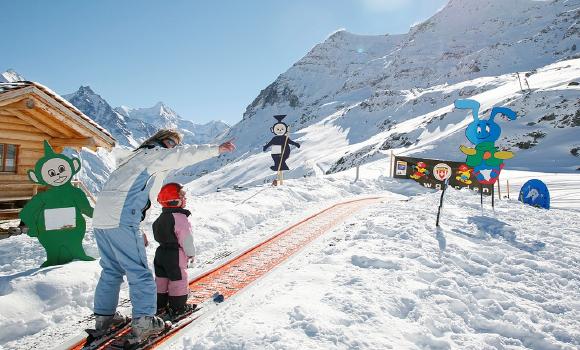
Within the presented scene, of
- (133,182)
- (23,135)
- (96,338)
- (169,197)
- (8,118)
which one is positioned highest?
(8,118)

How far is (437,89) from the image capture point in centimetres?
8600

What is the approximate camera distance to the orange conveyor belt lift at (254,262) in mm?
5094

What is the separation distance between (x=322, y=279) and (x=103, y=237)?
8.50 ft

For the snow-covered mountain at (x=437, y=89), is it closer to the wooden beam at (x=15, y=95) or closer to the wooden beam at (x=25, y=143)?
the wooden beam at (x=25, y=143)

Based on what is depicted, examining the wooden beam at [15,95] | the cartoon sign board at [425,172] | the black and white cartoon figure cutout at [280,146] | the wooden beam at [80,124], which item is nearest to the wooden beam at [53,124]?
the wooden beam at [80,124]

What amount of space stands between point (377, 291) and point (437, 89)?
296 ft

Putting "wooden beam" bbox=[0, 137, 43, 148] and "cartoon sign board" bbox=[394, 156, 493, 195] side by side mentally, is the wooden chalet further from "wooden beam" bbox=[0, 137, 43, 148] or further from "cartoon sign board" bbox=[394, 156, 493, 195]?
"cartoon sign board" bbox=[394, 156, 493, 195]

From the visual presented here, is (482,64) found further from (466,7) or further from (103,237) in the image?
(103,237)

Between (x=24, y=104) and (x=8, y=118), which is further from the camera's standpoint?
(x=8, y=118)

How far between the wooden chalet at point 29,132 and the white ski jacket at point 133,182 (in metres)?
5.68

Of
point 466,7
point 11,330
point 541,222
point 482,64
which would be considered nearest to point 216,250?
point 11,330

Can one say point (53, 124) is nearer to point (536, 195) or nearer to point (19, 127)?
point (19, 127)

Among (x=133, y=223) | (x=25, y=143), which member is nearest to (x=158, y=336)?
(x=133, y=223)

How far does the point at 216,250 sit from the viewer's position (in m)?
7.21
